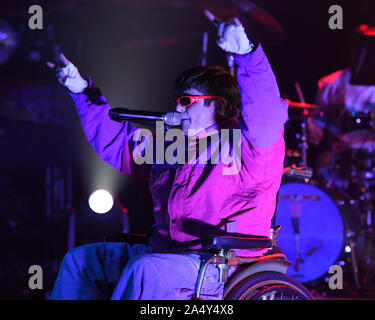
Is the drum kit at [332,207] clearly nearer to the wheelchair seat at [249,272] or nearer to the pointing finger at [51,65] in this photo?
the wheelchair seat at [249,272]

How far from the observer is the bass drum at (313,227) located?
9.93ft

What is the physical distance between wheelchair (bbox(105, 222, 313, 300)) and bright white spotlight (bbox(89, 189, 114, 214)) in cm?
122

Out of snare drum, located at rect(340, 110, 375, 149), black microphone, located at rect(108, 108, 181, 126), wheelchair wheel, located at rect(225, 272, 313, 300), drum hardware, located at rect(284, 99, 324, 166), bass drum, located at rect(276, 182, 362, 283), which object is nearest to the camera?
wheelchair wheel, located at rect(225, 272, 313, 300)

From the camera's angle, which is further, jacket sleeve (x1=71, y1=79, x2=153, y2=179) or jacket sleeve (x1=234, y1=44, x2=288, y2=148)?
jacket sleeve (x1=71, y1=79, x2=153, y2=179)

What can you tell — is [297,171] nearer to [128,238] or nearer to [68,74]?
[128,238]

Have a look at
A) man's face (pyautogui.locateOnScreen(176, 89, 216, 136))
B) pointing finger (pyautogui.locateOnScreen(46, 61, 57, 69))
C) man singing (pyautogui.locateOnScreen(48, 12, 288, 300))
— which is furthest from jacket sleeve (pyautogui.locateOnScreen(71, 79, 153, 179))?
man's face (pyautogui.locateOnScreen(176, 89, 216, 136))

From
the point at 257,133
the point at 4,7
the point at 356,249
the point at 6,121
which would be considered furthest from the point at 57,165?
the point at 257,133

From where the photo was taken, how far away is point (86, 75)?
400 centimetres

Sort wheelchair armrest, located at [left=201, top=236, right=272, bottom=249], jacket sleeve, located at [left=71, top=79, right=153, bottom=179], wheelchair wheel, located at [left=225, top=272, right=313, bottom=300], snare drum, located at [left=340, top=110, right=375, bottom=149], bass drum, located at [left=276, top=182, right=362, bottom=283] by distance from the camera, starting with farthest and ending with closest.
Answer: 1. snare drum, located at [left=340, top=110, right=375, bottom=149]
2. bass drum, located at [left=276, top=182, right=362, bottom=283]
3. jacket sleeve, located at [left=71, top=79, right=153, bottom=179]
4. wheelchair wheel, located at [left=225, top=272, right=313, bottom=300]
5. wheelchair armrest, located at [left=201, top=236, right=272, bottom=249]

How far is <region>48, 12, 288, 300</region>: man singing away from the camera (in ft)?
4.63

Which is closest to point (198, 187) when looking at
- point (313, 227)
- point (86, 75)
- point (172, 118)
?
point (172, 118)

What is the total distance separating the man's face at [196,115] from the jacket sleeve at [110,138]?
9.9 inches

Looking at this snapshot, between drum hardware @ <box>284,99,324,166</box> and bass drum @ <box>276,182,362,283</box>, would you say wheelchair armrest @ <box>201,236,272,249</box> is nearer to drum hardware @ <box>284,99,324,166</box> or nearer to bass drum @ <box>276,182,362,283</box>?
bass drum @ <box>276,182,362,283</box>

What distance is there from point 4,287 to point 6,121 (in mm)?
1464
